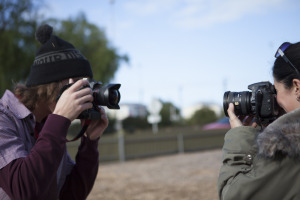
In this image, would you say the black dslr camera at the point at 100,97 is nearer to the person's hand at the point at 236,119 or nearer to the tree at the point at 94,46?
the person's hand at the point at 236,119

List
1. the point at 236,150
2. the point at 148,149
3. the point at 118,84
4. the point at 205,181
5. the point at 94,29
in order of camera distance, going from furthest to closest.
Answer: the point at 94,29, the point at 148,149, the point at 205,181, the point at 118,84, the point at 236,150

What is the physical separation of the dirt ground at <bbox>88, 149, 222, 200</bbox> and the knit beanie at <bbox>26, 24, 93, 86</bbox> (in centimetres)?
372

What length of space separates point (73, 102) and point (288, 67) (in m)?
0.96

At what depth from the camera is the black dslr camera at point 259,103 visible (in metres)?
1.78

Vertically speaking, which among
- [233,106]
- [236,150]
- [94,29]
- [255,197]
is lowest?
[255,197]

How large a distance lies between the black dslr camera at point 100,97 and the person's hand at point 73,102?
0.12 m

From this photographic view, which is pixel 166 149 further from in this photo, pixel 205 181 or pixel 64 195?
pixel 64 195

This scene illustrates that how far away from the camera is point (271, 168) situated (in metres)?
1.39

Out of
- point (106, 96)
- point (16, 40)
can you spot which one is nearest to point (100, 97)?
point (106, 96)

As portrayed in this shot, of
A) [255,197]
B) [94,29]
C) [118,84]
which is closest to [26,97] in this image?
[118,84]

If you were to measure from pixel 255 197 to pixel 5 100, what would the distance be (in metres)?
1.30

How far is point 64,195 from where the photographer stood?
2.21 metres

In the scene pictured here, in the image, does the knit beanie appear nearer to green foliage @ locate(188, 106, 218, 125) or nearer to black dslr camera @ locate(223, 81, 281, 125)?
black dslr camera @ locate(223, 81, 281, 125)

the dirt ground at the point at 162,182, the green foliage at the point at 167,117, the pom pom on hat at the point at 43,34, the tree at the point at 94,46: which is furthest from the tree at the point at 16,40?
the green foliage at the point at 167,117
